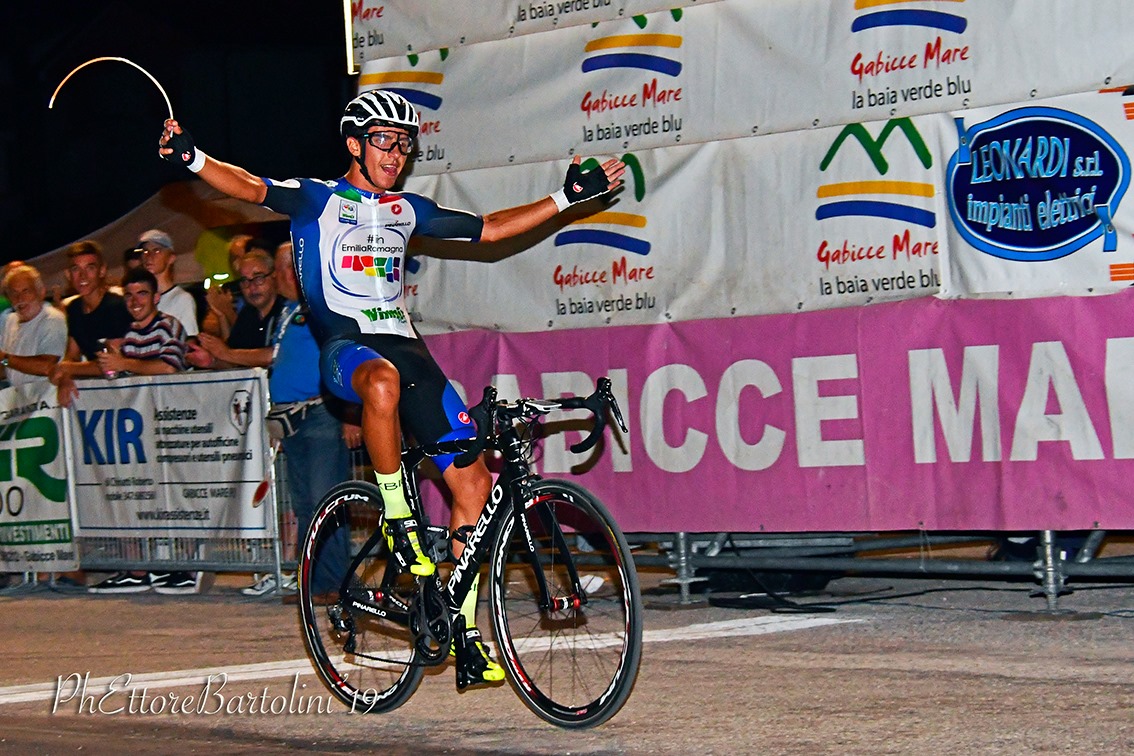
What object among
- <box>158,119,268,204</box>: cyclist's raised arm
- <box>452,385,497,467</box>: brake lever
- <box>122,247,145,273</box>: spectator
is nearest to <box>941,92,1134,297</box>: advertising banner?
<box>452,385,497,467</box>: brake lever

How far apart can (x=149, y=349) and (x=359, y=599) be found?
5.39m

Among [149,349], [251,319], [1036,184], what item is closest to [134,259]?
[149,349]

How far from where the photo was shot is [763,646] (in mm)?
7930

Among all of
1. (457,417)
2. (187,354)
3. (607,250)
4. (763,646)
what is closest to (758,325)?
(607,250)

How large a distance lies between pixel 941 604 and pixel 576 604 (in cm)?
350

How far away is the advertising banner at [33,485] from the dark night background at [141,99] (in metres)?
26.0

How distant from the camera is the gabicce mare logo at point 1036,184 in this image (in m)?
8.05

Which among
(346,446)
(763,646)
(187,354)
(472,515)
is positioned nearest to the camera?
(472,515)

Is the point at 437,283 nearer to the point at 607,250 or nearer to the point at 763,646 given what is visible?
the point at 607,250

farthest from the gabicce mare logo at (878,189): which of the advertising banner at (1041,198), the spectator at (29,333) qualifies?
the spectator at (29,333)

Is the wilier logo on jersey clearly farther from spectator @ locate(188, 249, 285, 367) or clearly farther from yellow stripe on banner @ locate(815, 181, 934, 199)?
spectator @ locate(188, 249, 285, 367)

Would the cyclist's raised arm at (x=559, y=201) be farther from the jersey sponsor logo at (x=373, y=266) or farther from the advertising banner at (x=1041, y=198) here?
the advertising banner at (x=1041, y=198)

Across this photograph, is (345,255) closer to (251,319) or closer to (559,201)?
(559,201)

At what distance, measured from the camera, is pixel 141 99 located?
43.7m
